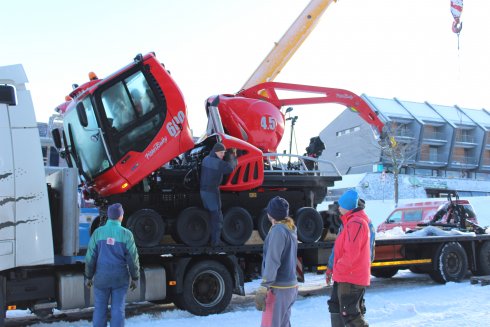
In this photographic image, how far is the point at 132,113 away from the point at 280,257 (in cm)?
389

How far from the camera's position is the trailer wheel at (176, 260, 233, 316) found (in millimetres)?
7891

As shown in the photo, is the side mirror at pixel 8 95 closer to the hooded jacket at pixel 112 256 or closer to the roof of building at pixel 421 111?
the hooded jacket at pixel 112 256

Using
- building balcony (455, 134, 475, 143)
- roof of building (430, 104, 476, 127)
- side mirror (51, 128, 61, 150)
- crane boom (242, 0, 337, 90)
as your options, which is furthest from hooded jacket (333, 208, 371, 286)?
building balcony (455, 134, 475, 143)

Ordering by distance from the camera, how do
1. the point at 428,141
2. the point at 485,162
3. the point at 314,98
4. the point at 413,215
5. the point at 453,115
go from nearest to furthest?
the point at 314,98 < the point at 413,215 < the point at 428,141 < the point at 453,115 < the point at 485,162

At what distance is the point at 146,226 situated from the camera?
305 inches

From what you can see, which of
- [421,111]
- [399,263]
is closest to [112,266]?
[399,263]

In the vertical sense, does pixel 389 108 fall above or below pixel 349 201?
above

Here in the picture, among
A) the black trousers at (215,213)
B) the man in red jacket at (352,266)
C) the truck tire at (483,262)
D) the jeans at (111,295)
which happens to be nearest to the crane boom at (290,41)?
the black trousers at (215,213)

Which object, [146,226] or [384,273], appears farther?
[384,273]

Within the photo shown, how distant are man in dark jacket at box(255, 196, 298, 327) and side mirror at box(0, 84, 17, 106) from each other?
3.32 meters

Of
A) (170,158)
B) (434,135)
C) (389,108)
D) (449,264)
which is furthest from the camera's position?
(434,135)

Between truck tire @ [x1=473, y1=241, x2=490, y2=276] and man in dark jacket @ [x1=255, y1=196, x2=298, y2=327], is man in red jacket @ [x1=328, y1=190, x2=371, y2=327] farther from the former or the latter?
truck tire @ [x1=473, y1=241, x2=490, y2=276]

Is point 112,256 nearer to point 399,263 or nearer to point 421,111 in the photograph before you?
point 399,263

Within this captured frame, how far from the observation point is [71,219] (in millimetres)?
6766
